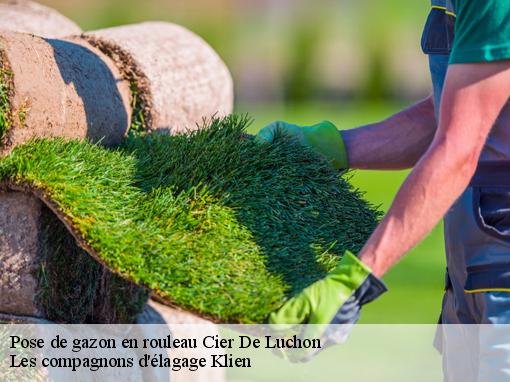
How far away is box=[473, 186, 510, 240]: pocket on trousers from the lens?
179 centimetres

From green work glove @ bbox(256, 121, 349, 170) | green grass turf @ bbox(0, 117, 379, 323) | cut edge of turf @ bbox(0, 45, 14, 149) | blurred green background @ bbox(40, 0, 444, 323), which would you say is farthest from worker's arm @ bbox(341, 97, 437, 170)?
blurred green background @ bbox(40, 0, 444, 323)

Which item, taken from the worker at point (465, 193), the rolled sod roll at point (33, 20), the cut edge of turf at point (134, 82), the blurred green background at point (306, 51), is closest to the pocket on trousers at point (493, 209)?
the worker at point (465, 193)

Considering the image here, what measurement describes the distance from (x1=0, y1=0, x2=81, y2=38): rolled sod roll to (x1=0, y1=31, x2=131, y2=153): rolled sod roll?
27 centimetres

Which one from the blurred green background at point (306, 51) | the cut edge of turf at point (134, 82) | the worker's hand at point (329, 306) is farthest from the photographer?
the blurred green background at point (306, 51)

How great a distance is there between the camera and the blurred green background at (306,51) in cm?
1384

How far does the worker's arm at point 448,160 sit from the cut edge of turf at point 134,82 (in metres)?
1.04

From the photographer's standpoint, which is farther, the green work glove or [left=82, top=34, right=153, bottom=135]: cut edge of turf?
[left=82, top=34, right=153, bottom=135]: cut edge of turf

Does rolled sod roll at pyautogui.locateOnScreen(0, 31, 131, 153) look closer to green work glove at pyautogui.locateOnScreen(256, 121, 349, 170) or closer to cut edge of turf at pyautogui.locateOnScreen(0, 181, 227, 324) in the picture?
cut edge of turf at pyautogui.locateOnScreen(0, 181, 227, 324)

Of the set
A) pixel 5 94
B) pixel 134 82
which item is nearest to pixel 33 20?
pixel 134 82

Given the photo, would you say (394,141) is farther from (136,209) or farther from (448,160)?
(136,209)

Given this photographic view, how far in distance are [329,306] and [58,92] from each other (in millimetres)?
904

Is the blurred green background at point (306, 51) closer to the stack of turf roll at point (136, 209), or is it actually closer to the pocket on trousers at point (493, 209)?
the stack of turf roll at point (136, 209)

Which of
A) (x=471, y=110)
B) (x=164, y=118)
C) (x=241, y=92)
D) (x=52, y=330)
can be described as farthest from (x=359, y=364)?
(x=241, y=92)

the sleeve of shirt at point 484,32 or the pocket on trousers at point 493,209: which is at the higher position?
the sleeve of shirt at point 484,32
